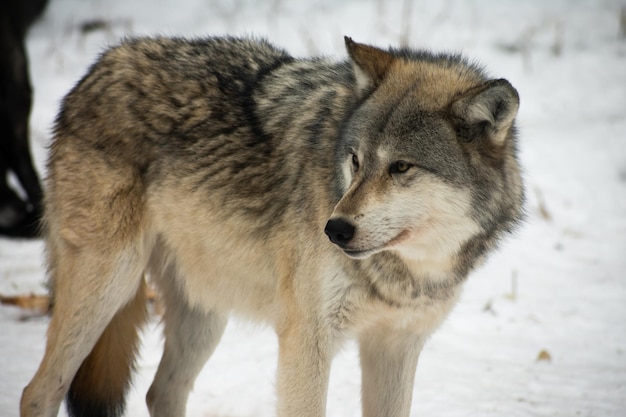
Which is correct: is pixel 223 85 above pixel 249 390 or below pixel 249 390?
above

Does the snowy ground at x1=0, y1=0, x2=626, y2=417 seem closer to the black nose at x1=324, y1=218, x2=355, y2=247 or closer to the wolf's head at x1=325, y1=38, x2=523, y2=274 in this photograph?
the wolf's head at x1=325, y1=38, x2=523, y2=274

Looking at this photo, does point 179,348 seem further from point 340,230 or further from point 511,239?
point 511,239

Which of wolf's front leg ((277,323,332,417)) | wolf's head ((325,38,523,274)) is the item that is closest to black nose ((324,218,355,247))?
wolf's head ((325,38,523,274))

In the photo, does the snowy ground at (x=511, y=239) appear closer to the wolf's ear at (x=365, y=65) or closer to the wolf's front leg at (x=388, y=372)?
the wolf's front leg at (x=388, y=372)

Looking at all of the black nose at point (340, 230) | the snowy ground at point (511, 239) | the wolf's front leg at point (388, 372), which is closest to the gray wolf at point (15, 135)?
the snowy ground at point (511, 239)

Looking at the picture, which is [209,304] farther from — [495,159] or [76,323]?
[495,159]

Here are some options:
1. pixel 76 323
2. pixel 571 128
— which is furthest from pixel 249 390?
pixel 571 128

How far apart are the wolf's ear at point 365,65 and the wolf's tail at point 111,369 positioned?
5.16 feet

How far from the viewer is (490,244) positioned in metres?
3.26

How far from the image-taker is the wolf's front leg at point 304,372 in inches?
127

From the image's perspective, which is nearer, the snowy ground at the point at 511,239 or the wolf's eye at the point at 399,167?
the wolf's eye at the point at 399,167

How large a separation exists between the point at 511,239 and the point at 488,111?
3.72m

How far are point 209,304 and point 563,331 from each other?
2638mm

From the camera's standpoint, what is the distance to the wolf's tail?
3.89 m
